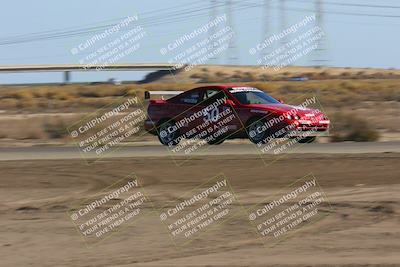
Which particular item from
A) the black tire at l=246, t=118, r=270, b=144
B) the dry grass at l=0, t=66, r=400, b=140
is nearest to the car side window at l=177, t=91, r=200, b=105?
the black tire at l=246, t=118, r=270, b=144

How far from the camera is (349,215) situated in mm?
10594

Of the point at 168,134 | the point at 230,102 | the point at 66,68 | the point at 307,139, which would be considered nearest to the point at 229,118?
the point at 230,102

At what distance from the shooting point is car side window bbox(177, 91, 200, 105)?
21531 mm

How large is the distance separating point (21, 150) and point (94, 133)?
655 centimetres

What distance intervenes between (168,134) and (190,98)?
107cm

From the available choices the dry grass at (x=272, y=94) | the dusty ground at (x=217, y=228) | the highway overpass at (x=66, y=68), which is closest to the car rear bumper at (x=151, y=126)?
the dusty ground at (x=217, y=228)

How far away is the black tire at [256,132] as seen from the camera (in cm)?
2059

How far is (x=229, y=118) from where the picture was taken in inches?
826

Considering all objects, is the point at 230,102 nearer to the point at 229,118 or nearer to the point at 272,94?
the point at 229,118

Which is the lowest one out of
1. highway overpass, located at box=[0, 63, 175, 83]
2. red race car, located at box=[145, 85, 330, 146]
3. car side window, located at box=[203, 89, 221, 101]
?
highway overpass, located at box=[0, 63, 175, 83]

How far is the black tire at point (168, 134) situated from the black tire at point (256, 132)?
1.98m

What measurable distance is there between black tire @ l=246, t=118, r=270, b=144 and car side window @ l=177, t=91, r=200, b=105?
1638 millimetres

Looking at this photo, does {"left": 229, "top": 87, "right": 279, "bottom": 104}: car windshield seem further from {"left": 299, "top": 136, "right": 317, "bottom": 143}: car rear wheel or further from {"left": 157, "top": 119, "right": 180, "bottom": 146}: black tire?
{"left": 157, "top": 119, "right": 180, "bottom": 146}: black tire

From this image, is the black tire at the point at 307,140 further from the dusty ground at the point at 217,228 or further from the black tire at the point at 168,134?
the dusty ground at the point at 217,228
